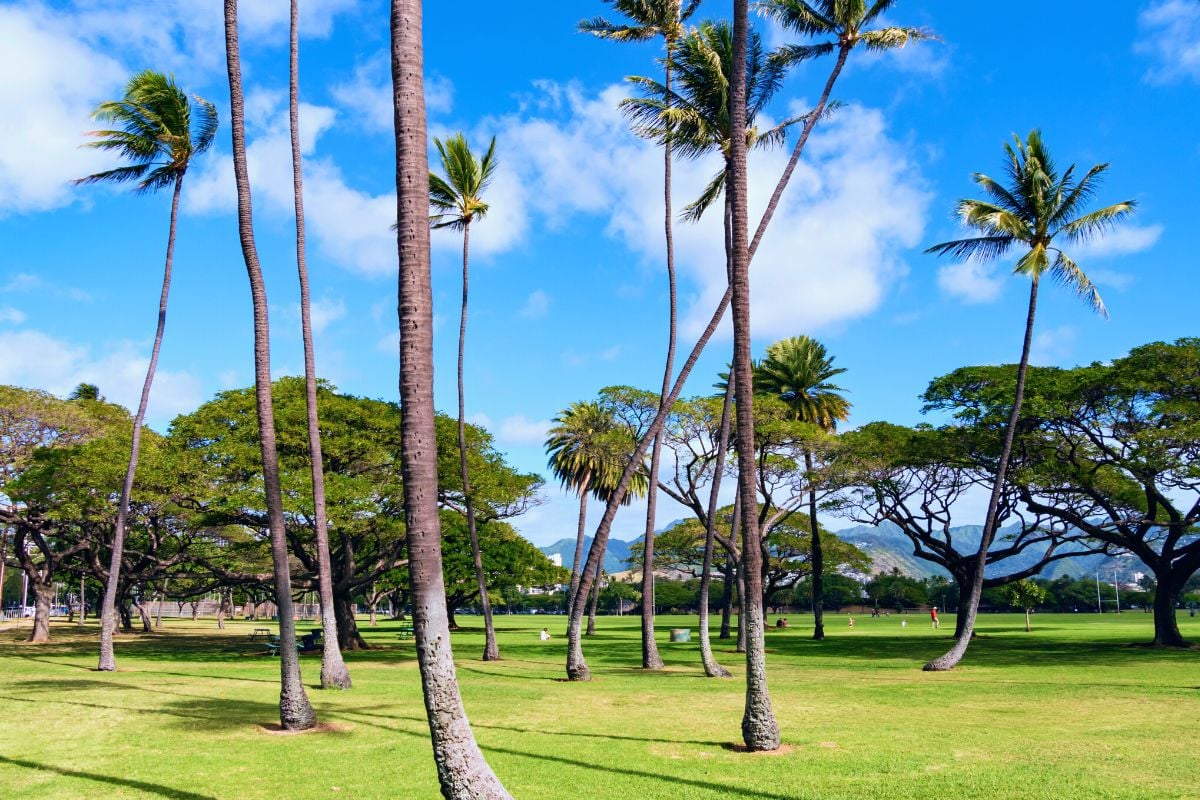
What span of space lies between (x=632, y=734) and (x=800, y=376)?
3167 centimetres

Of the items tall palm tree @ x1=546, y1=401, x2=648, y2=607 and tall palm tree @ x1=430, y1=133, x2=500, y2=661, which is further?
tall palm tree @ x1=546, y1=401, x2=648, y2=607

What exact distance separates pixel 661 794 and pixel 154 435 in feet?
112

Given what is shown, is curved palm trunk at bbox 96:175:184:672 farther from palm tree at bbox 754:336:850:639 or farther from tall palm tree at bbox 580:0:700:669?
palm tree at bbox 754:336:850:639

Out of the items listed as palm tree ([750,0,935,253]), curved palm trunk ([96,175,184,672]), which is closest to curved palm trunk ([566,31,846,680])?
palm tree ([750,0,935,253])

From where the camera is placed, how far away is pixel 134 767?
11664 millimetres

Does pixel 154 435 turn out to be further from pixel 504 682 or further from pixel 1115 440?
pixel 1115 440

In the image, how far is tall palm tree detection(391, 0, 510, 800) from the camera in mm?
7832

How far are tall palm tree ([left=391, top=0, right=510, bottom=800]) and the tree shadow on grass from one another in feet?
12.6

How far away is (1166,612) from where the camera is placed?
34031 millimetres

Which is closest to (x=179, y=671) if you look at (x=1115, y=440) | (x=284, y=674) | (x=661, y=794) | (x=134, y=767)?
(x=284, y=674)

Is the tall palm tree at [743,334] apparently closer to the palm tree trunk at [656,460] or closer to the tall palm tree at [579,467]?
the palm tree trunk at [656,460]

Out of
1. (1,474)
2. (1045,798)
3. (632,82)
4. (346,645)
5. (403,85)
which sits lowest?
(346,645)

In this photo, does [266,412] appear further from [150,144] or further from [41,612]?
[41,612]

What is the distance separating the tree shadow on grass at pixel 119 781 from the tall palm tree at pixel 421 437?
12.6ft
